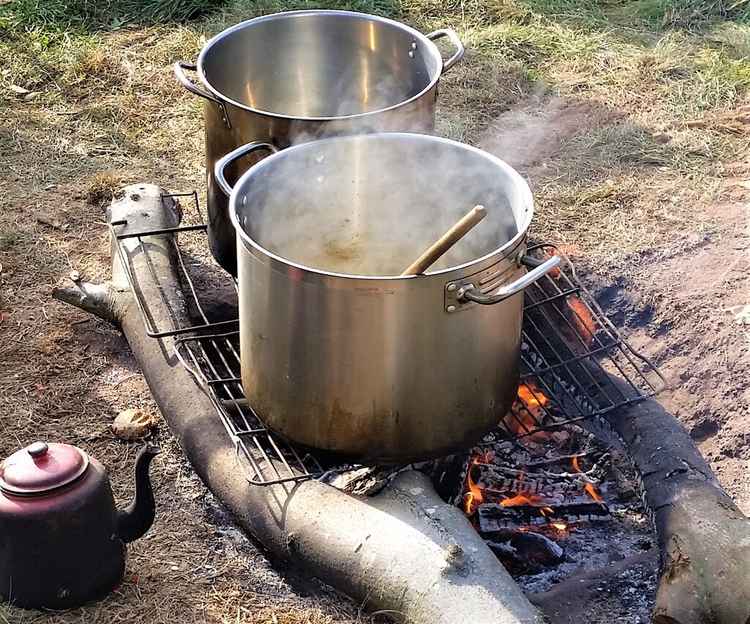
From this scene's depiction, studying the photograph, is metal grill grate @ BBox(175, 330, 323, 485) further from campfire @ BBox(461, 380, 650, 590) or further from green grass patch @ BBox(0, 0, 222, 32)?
green grass patch @ BBox(0, 0, 222, 32)

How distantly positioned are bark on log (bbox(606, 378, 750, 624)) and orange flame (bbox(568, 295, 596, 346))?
44cm

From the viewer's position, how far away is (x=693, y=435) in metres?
3.37

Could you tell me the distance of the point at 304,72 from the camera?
3896mm

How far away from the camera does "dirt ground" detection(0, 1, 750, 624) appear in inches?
119

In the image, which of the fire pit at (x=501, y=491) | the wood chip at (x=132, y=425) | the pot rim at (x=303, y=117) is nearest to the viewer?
the fire pit at (x=501, y=491)

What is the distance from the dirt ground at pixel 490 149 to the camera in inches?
119

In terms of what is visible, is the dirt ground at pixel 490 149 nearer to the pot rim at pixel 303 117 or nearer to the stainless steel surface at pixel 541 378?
the stainless steel surface at pixel 541 378

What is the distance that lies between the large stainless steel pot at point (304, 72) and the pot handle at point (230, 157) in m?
0.11

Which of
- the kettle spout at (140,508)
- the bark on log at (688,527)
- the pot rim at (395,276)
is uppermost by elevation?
the pot rim at (395,276)

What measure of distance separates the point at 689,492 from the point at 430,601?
2.63 ft

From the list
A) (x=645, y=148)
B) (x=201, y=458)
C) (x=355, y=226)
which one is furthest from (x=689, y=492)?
(x=645, y=148)

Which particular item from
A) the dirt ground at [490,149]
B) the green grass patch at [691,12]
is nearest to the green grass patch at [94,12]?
the dirt ground at [490,149]

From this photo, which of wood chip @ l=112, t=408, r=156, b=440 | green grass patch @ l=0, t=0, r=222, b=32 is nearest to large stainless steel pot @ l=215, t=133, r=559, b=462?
wood chip @ l=112, t=408, r=156, b=440

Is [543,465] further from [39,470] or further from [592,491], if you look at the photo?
[39,470]
